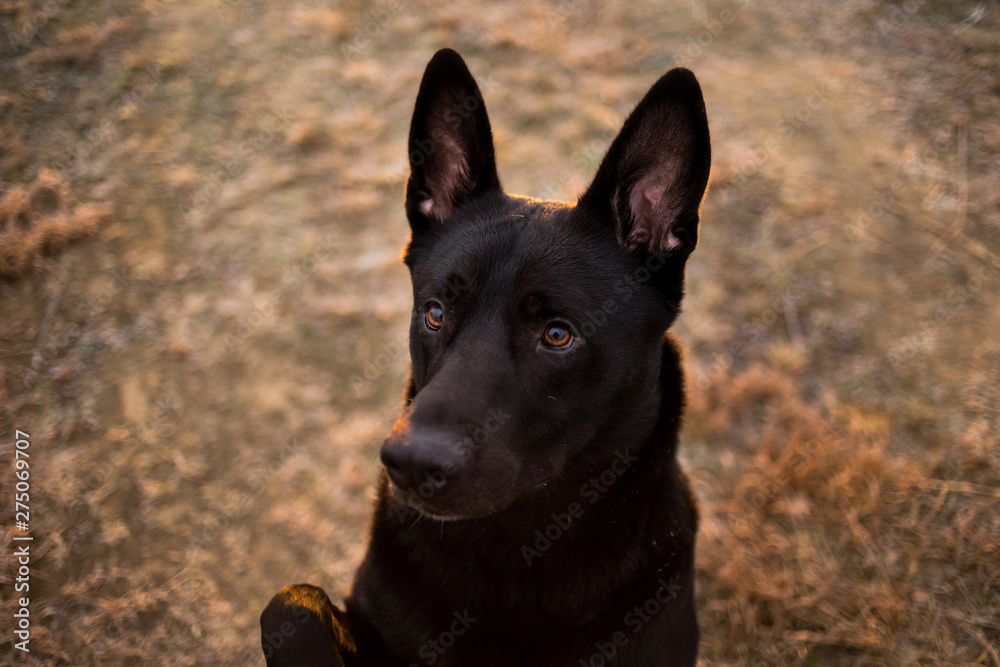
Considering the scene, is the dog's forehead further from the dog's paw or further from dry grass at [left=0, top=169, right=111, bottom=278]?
dry grass at [left=0, top=169, right=111, bottom=278]

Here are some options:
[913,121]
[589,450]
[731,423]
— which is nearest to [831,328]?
[731,423]

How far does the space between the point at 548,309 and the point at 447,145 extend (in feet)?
2.82

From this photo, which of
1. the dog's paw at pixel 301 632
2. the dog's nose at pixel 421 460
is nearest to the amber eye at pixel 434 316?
the dog's nose at pixel 421 460

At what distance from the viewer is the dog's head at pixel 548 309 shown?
1.86 m

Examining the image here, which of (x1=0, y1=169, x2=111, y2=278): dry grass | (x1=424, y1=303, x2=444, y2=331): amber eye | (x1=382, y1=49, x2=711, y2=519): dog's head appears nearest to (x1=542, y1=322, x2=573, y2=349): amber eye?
(x1=382, y1=49, x2=711, y2=519): dog's head

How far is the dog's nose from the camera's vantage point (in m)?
1.66

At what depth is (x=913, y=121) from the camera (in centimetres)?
500

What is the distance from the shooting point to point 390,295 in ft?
14.6

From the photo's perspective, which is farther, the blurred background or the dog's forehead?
the blurred background

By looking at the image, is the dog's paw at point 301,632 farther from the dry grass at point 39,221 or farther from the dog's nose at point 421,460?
the dry grass at point 39,221

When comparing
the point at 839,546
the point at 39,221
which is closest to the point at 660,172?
the point at 839,546

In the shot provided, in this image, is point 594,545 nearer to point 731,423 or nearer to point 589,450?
point 589,450

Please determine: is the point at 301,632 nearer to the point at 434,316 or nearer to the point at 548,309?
the point at 434,316

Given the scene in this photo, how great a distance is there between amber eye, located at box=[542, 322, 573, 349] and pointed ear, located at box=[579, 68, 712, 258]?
0.43 meters
